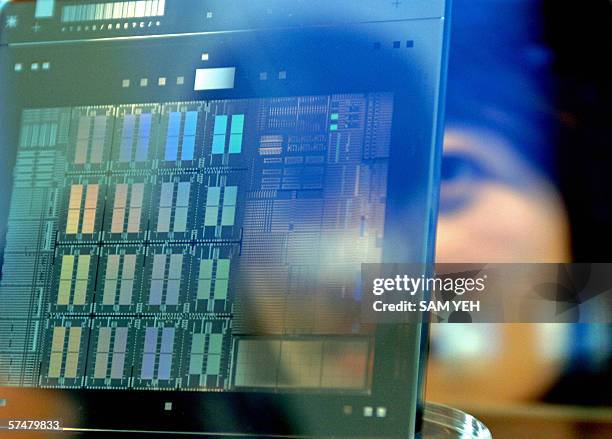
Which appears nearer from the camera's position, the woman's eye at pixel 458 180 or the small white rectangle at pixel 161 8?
the woman's eye at pixel 458 180

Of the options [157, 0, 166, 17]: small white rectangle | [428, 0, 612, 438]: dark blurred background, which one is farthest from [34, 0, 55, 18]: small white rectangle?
[428, 0, 612, 438]: dark blurred background

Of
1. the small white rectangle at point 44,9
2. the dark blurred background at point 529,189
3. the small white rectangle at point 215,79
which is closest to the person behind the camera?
the dark blurred background at point 529,189

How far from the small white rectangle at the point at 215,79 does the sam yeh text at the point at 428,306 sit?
13.7 inches

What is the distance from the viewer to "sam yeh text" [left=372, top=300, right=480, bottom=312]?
114 cm

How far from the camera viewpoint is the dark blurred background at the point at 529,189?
1.10 m

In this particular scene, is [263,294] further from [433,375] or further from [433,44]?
[433,44]

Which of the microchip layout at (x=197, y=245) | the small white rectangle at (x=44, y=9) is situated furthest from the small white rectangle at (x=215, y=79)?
the small white rectangle at (x=44, y=9)

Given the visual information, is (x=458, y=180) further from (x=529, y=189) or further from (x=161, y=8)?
(x=161, y=8)

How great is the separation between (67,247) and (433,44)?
53cm

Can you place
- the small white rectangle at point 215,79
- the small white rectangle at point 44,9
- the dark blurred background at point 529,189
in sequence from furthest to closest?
the small white rectangle at point 44,9
the small white rectangle at point 215,79
the dark blurred background at point 529,189

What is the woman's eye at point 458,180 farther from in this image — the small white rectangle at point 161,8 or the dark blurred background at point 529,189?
the small white rectangle at point 161,8

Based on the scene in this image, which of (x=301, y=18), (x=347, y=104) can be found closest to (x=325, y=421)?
(x=347, y=104)

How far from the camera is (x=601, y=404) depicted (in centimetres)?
108

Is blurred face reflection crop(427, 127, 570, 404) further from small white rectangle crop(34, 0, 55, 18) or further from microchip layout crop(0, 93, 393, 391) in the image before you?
small white rectangle crop(34, 0, 55, 18)
